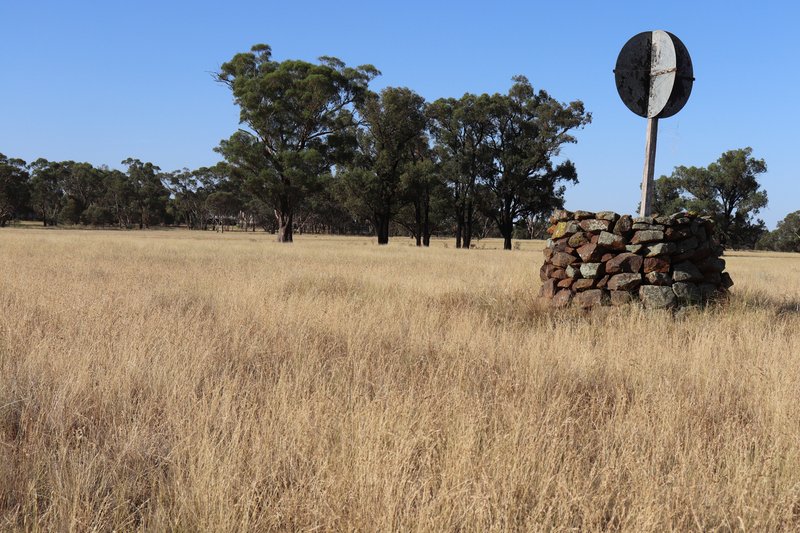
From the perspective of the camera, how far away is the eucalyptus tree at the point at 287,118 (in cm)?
3734

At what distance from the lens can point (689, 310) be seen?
756 centimetres

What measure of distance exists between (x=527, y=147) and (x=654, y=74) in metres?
35.5

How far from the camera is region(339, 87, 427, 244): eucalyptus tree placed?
4084cm

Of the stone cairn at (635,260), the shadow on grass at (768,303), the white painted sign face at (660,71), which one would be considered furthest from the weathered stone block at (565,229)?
the shadow on grass at (768,303)

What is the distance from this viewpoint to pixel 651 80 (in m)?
8.58

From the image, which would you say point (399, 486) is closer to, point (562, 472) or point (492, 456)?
point (492, 456)

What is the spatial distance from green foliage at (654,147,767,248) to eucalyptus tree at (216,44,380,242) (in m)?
33.7

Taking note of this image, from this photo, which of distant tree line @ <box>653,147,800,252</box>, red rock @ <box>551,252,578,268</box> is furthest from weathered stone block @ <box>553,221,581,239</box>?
distant tree line @ <box>653,147,800,252</box>

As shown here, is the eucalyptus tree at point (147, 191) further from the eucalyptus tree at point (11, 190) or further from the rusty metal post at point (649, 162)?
the rusty metal post at point (649, 162)

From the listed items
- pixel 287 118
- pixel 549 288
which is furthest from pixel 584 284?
pixel 287 118

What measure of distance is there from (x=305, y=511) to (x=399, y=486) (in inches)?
18.3

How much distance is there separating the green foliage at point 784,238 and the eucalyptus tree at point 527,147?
54643 mm

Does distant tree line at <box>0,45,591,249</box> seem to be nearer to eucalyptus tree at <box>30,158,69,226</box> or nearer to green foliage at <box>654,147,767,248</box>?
green foliage at <box>654,147,767,248</box>

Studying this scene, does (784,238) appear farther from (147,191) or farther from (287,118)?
(147,191)
